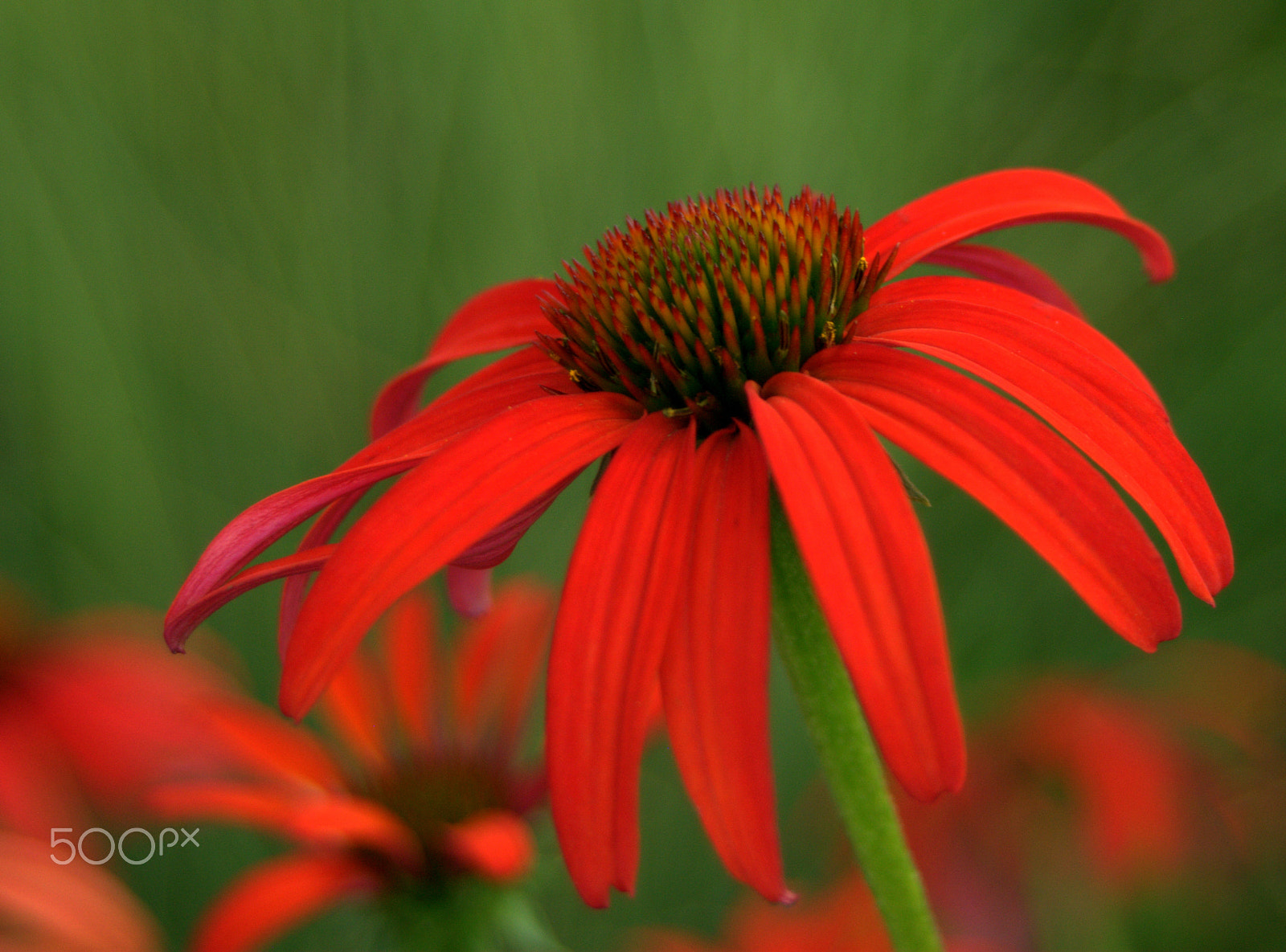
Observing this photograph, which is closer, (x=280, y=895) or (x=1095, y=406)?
(x=1095, y=406)

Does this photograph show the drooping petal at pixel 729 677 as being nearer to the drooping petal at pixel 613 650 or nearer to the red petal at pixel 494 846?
the drooping petal at pixel 613 650

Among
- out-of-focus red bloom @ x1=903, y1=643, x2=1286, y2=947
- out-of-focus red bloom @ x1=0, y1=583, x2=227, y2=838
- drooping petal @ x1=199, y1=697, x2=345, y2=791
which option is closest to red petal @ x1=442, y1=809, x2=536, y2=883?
drooping petal @ x1=199, y1=697, x2=345, y2=791

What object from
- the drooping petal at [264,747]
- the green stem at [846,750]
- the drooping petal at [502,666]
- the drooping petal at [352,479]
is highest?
the drooping petal at [352,479]

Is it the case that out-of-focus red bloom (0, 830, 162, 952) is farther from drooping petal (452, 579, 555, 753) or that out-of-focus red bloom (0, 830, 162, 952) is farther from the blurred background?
the blurred background

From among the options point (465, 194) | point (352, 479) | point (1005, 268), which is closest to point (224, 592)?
point (352, 479)

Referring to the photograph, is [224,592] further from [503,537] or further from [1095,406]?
[1095,406]

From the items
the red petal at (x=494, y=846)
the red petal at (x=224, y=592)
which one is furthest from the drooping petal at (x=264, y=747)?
the red petal at (x=224, y=592)

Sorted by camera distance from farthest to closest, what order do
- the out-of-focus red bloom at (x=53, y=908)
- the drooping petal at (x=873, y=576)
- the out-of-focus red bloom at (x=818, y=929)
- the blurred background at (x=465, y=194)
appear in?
1. the blurred background at (x=465, y=194)
2. the out-of-focus red bloom at (x=818, y=929)
3. the out-of-focus red bloom at (x=53, y=908)
4. the drooping petal at (x=873, y=576)
